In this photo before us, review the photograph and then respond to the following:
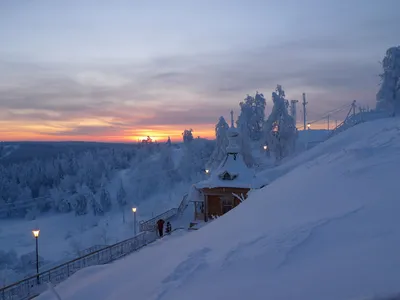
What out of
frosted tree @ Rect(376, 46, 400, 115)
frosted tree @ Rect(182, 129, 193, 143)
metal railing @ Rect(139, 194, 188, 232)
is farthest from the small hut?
frosted tree @ Rect(182, 129, 193, 143)

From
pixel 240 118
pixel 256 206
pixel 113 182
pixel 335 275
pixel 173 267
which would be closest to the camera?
pixel 335 275

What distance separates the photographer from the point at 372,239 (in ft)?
20.4

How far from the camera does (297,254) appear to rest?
666 cm

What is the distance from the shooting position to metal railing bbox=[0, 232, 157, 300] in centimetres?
1369

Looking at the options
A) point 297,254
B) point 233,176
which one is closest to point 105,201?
point 233,176

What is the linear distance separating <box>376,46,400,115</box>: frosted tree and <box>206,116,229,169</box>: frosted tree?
21693 millimetres

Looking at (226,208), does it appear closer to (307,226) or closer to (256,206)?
(256,206)

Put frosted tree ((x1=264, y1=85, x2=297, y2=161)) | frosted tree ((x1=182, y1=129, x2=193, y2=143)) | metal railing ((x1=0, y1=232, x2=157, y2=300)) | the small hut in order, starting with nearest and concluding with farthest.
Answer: metal railing ((x1=0, y1=232, x2=157, y2=300)) < the small hut < frosted tree ((x1=264, y1=85, x2=297, y2=161)) < frosted tree ((x1=182, y1=129, x2=193, y2=143))

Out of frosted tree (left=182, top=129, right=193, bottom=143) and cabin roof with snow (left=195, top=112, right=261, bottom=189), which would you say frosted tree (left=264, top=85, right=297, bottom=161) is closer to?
cabin roof with snow (left=195, top=112, right=261, bottom=189)

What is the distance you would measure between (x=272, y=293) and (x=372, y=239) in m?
2.14

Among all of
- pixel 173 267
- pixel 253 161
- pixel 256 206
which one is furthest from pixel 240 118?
pixel 173 267

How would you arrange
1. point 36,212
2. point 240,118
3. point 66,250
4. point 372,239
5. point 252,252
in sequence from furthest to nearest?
point 36,212, point 240,118, point 66,250, point 252,252, point 372,239

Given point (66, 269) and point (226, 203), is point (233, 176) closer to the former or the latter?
point (226, 203)

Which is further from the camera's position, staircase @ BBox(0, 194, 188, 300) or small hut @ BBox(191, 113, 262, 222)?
small hut @ BBox(191, 113, 262, 222)
